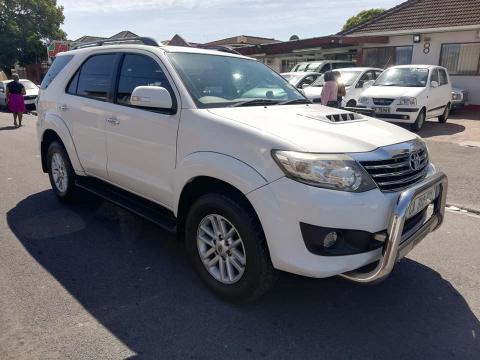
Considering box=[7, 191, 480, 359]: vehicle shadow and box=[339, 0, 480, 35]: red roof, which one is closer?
box=[7, 191, 480, 359]: vehicle shadow

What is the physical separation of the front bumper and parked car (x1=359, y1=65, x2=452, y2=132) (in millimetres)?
9126

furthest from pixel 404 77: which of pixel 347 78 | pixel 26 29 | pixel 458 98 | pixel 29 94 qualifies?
pixel 26 29

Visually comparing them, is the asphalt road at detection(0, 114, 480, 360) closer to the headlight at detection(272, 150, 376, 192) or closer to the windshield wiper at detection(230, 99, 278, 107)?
the headlight at detection(272, 150, 376, 192)

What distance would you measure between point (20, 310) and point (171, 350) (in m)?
1.21

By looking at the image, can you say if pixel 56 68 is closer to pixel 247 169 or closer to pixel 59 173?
pixel 59 173

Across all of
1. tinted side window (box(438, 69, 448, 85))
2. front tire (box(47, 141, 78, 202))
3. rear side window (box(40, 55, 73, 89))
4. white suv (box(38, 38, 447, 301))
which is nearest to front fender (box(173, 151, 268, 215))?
white suv (box(38, 38, 447, 301))

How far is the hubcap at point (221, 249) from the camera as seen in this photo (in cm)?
301

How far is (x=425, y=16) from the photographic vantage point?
18.2 meters

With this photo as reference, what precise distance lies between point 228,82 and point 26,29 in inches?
1707

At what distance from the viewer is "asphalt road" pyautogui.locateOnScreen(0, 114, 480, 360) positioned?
2.64 metres

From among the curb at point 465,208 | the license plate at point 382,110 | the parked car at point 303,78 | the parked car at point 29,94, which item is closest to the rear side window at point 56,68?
the curb at point 465,208

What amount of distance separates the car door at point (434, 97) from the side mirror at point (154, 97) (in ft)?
33.4

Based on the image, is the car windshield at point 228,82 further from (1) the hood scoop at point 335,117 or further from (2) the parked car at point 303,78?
(2) the parked car at point 303,78

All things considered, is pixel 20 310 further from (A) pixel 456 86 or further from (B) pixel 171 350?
(A) pixel 456 86
